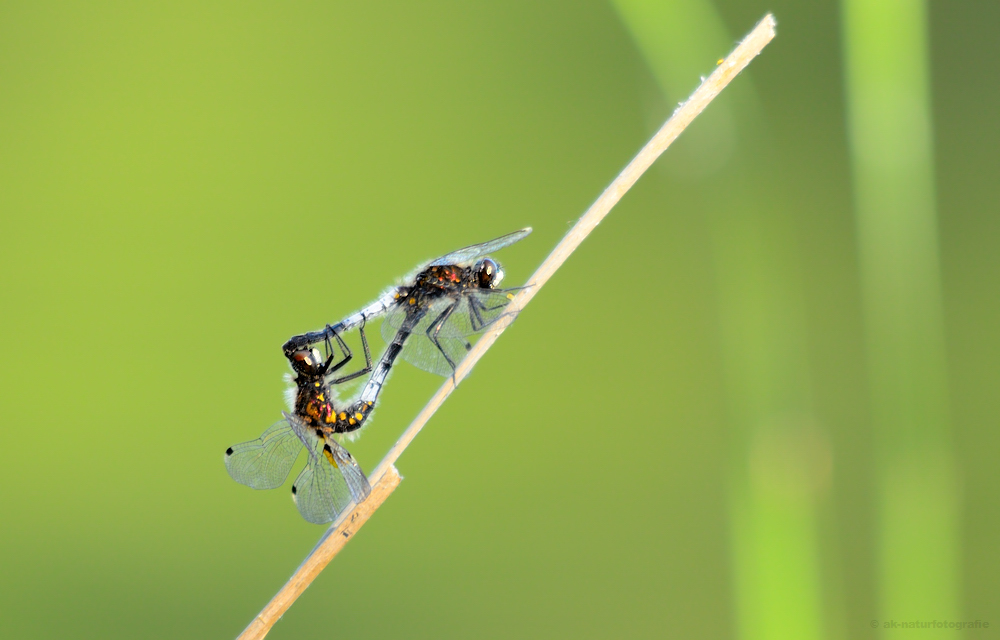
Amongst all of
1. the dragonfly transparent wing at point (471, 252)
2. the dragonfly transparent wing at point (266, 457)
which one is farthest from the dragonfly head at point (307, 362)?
the dragonfly transparent wing at point (471, 252)

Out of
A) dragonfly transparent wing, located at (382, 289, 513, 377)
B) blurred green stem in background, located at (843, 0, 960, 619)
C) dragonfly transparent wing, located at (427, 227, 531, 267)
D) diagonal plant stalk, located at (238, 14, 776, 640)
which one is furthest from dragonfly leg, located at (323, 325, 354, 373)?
blurred green stem in background, located at (843, 0, 960, 619)

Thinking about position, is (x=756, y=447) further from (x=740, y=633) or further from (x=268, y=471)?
(x=268, y=471)

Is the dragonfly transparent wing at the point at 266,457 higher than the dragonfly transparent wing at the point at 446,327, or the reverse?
the dragonfly transparent wing at the point at 446,327

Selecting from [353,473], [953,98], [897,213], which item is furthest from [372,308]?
[953,98]

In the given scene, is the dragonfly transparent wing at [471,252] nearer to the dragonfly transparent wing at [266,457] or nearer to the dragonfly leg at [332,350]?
the dragonfly leg at [332,350]

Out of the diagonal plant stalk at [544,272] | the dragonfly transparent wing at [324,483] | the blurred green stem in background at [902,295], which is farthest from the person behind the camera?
the blurred green stem in background at [902,295]

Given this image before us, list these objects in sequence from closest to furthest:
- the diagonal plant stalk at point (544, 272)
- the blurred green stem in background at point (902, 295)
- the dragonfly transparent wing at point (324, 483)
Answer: the diagonal plant stalk at point (544, 272)
the dragonfly transparent wing at point (324, 483)
the blurred green stem in background at point (902, 295)

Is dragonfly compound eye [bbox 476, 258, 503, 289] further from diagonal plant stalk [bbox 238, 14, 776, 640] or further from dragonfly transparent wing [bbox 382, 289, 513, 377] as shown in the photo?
diagonal plant stalk [bbox 238, 14, 776, 640]
